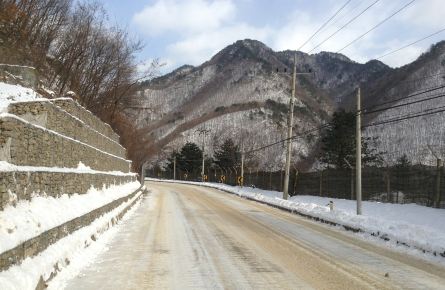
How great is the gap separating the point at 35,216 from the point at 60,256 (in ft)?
3.49

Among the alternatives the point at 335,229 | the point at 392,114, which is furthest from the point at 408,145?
the point at 335,229

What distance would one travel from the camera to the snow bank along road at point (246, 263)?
368 inches

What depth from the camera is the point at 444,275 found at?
35.9 feet

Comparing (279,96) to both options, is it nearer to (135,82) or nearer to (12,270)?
(135,82)

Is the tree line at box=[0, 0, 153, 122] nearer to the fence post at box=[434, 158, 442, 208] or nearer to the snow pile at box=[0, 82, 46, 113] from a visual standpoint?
the snow pile at box=[0, 82, 46, 113]

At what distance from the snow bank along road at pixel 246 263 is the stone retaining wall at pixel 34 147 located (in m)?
2.30

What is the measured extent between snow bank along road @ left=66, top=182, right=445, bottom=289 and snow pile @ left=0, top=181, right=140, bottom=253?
1108 mm

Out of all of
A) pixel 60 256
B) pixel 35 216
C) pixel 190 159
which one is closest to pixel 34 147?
pixel 35 216

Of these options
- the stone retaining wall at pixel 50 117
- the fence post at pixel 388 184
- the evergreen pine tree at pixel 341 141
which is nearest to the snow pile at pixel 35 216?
the stone retaining wall at pixel 50 117

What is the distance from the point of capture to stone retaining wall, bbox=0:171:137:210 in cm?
765

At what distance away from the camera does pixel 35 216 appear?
8.72m

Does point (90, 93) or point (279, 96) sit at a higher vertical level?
point (279, 96)

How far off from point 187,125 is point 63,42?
144850 mm

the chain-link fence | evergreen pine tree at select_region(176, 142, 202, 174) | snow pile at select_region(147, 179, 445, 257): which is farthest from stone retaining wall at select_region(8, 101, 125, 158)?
evergreen pine tree at select_region(176, 142, 202, 174)
